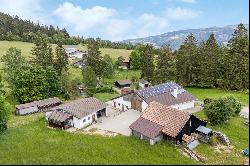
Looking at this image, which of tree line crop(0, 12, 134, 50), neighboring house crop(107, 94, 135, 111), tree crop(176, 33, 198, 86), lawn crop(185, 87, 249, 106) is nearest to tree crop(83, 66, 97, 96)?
neighboring house crop(107, 94, 135, 111)

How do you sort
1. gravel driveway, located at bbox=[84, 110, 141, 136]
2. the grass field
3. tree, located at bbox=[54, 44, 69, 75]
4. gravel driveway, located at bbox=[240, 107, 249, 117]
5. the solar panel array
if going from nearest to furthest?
the grass field < gravel driveway, located at bbox=[84, 110, 141, 136] < gravel driveway, located at bbox=[240, 107, 249, 117] < the solar panel array < tree, located at bbox=[54, 44, 69, 75]

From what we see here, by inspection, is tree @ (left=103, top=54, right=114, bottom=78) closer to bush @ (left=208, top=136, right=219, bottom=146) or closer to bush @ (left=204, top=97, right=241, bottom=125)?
bush @ (left=204, top=97, right=241, bottom=125)

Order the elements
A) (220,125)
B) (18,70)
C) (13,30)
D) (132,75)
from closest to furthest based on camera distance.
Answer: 1. (220,125)
2. (18,70)
3. (132,75)
4. (13,30)

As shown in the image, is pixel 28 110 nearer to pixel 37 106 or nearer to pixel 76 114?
pixel 37 106

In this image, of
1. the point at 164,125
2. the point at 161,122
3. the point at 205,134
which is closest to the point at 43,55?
the point at 161,122

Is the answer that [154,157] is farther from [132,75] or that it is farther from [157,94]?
[132,75]

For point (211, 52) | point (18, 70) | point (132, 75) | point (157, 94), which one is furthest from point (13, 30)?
point (157, 94)
